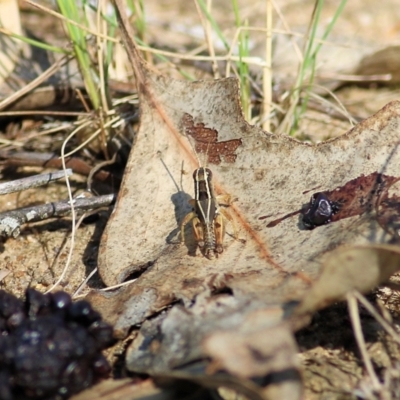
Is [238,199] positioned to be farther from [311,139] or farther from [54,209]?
[311,139]

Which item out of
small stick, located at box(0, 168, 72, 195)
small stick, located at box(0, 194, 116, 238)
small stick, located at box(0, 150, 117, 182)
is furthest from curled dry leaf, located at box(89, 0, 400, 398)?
small stick, located at box(0, 150, 117, 182)

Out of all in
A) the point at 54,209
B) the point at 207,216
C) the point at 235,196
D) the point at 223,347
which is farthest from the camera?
the point at 54,209

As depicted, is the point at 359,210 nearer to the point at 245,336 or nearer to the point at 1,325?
the point at 245,336

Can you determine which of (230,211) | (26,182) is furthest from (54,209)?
(230,211)

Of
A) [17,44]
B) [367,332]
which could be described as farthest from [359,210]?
[17,44]

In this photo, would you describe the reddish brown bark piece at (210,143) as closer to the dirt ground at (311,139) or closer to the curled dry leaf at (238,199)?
the curled dry leaf at (238,199)

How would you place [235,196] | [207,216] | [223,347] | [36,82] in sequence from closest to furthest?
[223,347] → [207,216] → [235,196] → [36,82]

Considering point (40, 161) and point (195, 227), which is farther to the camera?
point (40, 161)

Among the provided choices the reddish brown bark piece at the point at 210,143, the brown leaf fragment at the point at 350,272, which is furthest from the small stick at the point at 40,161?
the brown leaf fragment at the point at 350,272
